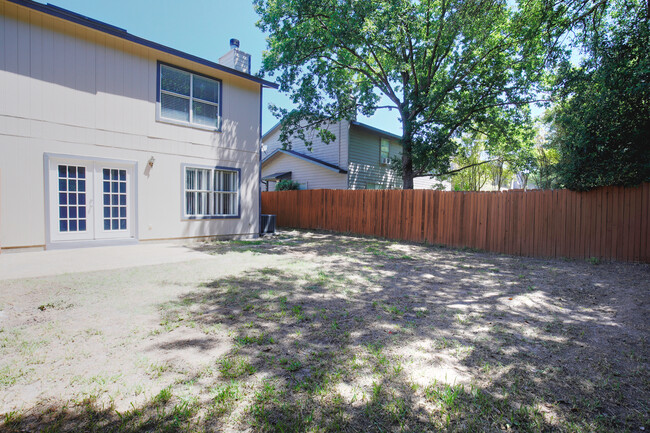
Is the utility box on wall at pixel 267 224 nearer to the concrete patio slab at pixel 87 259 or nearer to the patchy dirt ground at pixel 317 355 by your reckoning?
the concrete patio slab at pixel 87 259

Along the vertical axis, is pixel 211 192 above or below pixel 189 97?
below

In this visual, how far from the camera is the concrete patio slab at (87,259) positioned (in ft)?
17.3

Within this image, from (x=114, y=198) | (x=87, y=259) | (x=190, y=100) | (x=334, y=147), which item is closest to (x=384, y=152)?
(x=334, y=147)

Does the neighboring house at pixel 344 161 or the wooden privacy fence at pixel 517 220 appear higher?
the neighboring house at pixel 344 161

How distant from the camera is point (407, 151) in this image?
13.5 m

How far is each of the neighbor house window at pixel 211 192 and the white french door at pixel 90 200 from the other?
1.56 m

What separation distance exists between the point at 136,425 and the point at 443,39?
1443 centimetres

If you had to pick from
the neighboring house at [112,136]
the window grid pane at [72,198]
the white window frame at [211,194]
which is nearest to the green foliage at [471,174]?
the neighboring house at [112,136]

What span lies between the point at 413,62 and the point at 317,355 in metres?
13.7

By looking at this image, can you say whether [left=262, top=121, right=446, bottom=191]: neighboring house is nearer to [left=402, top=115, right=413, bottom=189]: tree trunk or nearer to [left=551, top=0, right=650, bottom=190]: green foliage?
[left=402, top=115, right=413, bottom=189]: tree trunk

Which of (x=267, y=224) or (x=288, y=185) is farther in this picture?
(x=288, y=185)

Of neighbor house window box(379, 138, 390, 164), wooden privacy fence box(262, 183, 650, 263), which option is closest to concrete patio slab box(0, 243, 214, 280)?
wooden privacy fence box(262, 183, 650, 263)

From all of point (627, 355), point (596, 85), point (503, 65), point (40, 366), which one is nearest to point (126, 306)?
point (40, 366)

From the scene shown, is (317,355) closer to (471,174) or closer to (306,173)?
(306,173)
